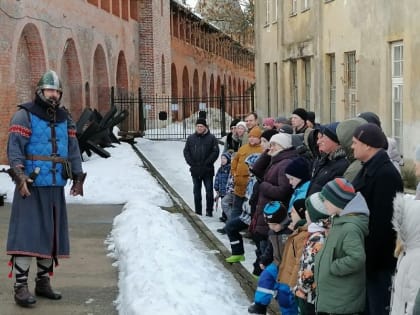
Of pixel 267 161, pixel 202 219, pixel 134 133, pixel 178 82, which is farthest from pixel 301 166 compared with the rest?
pixel 178 82

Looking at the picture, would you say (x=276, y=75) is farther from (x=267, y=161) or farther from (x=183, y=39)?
(x=183, y=39)

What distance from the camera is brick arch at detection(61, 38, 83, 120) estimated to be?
26375 mm

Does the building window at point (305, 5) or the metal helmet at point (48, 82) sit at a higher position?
the building window at point (305, 5)

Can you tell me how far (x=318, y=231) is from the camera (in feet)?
18.4

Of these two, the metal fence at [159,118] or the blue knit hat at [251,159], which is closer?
the blue knit hat at [251,159]

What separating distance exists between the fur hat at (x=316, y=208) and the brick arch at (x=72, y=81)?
848 inches

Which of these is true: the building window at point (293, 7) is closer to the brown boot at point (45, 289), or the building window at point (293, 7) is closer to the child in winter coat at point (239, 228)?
the child in winter coat at point (239, 228)

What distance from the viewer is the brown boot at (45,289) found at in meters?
7.23

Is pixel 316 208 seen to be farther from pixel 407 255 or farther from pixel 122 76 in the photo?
pixel 122 76

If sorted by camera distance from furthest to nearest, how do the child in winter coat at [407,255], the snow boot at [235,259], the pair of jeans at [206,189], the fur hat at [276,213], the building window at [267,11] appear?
the building window at [267,11] < the pair of jeans at [206,189] < the snow boot at [235,259] < the fur hat at [276,213] < the child in winter coat at [407,255]

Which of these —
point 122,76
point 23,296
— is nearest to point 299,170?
point 23,296

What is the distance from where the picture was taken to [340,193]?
5.15 meters

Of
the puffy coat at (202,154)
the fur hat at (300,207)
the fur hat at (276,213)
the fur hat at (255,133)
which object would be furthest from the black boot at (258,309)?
the puffy coat at (202,154)

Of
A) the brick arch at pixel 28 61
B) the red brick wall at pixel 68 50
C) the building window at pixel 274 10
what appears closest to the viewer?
the red brick wall at pixel 68 50
